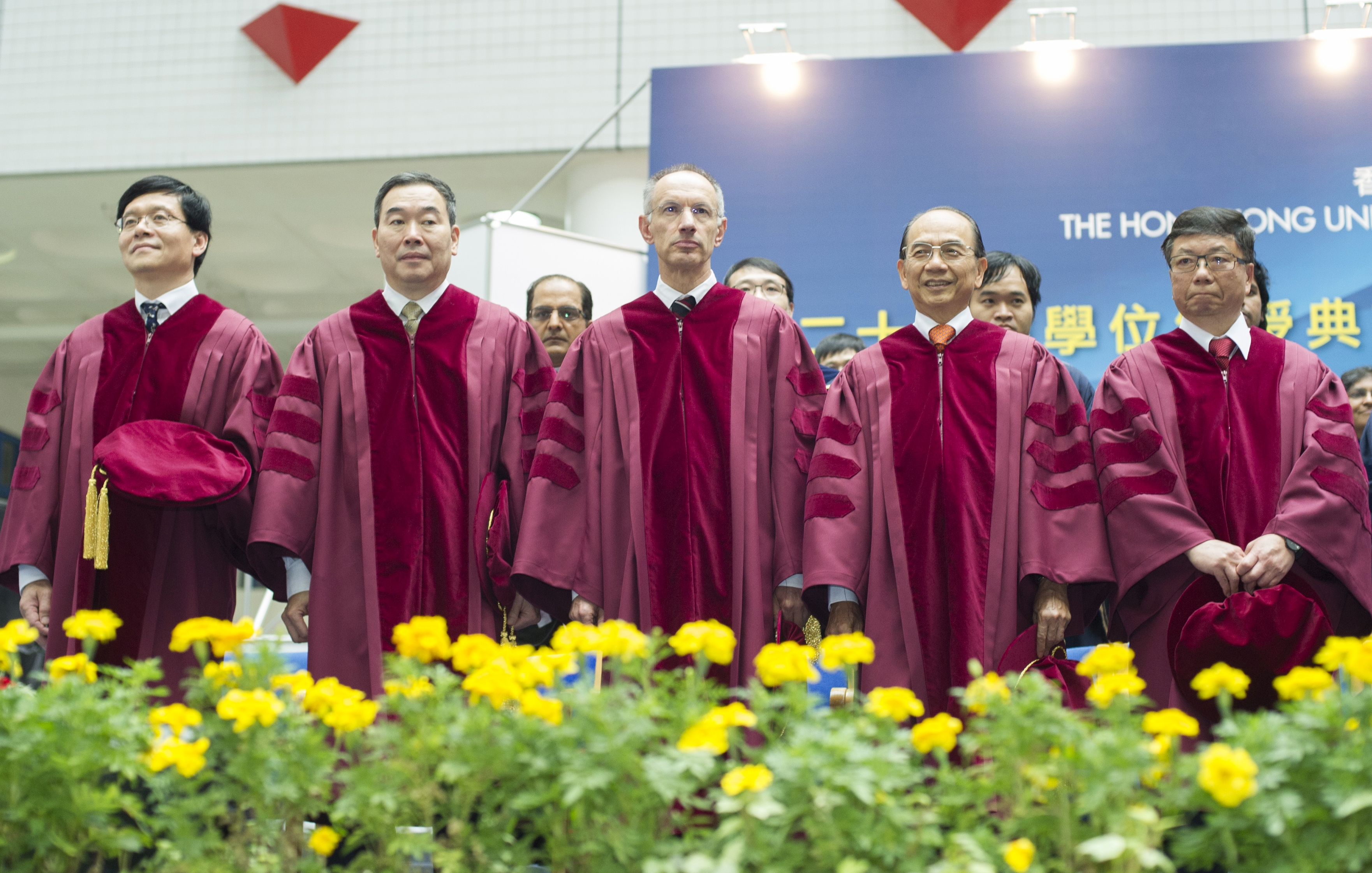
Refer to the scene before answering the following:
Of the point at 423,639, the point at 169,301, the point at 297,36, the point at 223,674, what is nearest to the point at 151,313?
the point at 169,301

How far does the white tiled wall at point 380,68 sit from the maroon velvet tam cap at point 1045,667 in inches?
188

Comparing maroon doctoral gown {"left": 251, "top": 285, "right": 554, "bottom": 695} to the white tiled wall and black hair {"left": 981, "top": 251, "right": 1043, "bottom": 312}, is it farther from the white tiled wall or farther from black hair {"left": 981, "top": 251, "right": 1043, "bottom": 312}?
the white tiled wall

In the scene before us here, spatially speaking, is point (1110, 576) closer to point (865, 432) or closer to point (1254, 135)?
point (865, 432)

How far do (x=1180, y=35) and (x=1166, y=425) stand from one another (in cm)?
455

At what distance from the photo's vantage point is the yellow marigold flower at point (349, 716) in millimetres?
1700

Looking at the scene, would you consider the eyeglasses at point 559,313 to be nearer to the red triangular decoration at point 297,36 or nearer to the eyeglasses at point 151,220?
the eyeglasses at point 151,220

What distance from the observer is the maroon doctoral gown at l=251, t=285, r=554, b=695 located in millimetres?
3037

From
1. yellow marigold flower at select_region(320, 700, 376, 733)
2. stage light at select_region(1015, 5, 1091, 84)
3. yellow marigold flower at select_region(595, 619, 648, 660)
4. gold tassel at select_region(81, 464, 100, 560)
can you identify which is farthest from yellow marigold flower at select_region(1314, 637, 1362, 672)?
stage light at select_region(1015, 5, 1091, 84)

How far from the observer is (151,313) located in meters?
3.40

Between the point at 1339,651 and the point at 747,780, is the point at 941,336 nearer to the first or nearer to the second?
the point at 1339,651

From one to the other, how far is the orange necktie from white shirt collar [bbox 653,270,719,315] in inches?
22.2

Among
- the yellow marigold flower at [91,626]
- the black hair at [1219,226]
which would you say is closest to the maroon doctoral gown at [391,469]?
the yellow marigold flower at [91,626]

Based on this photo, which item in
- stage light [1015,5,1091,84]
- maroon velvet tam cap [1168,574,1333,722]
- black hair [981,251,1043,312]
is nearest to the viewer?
maroon velvet tam cap [1168,574,1333,722]

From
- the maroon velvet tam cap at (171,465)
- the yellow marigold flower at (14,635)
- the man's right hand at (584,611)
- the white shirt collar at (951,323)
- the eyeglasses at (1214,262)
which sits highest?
the eyeglasses at (1214,262)
